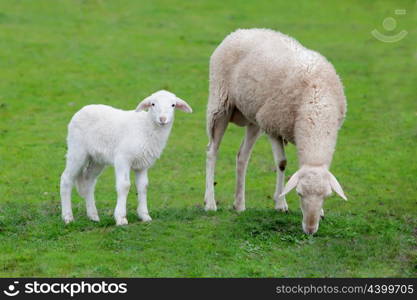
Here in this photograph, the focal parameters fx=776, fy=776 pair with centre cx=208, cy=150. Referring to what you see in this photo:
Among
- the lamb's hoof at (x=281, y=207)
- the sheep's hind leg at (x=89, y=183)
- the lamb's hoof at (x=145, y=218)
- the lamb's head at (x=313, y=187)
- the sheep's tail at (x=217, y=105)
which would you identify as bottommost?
the lamb's hoof at (x=281, y=207)

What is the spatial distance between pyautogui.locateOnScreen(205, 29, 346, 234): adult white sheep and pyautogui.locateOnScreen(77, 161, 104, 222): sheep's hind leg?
188 centimetres

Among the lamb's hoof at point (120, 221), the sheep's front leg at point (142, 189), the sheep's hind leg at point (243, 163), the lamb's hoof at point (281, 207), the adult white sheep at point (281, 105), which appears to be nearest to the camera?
the adult white sheep at point (281, 105)

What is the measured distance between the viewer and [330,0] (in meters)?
33.5

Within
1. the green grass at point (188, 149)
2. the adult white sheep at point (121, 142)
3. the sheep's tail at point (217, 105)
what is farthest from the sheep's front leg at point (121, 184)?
the sheep's tail at point (217, 105)

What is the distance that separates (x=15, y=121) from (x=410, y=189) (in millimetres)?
9642

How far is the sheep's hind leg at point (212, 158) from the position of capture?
11320 millimetres

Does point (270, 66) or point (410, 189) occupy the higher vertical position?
point (270, 66)

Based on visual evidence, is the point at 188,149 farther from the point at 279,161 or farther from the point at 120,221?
the point at 120,221

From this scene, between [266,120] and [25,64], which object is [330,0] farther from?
[266,120]

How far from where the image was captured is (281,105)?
32.6ft

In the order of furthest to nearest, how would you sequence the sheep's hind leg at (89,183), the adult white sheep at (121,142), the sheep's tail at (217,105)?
the sheep's tail at (217,105) → the sheep's hind leg at (89,183) → the adult white sheep at (121,142)

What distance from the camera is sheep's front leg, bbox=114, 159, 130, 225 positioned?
945 cm

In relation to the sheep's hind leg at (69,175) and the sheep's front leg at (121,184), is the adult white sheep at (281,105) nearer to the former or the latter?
the sheep's front leg at (121,184)

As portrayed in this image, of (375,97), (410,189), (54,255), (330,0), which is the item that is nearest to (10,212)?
(54,255)
